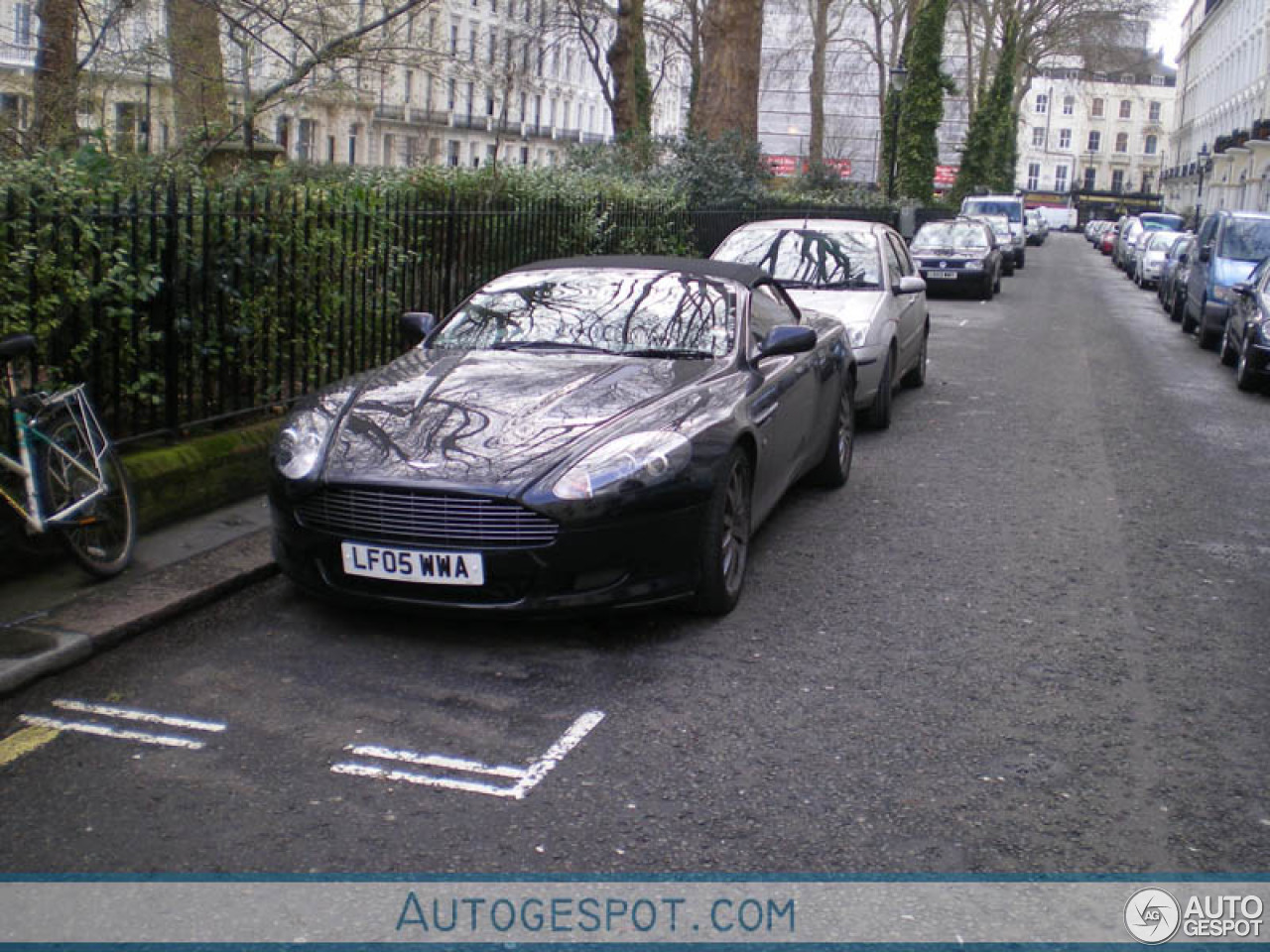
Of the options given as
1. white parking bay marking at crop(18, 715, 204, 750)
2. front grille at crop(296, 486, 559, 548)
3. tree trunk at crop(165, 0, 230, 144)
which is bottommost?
white parking bay marking at crop(18, 715, 204, 750)

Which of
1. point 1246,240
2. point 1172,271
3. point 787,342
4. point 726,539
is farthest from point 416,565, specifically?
point 1172,271

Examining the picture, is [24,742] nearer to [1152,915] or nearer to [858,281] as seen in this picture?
[1152,915]


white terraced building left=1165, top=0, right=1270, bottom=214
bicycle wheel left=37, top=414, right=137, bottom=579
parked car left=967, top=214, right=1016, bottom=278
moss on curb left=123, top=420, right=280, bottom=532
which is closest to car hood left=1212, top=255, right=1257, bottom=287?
moss on curb left=123, top=420, right=280, bottom=532

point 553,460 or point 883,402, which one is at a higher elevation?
point 553,460

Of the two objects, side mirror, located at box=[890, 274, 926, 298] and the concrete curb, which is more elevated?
side mirror, located at box=[890, 274, 926, 298]

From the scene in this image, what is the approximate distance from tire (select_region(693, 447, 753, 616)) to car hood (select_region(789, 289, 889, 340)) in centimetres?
476

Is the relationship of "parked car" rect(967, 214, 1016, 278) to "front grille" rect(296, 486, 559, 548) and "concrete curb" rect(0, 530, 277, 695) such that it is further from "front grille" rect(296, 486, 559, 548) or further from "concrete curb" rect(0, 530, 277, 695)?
"front grille" rect(296, 486, 559, 548)

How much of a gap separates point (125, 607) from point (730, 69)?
19193 mm

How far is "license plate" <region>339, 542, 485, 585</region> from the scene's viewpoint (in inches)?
204

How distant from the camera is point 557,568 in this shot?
16.9ft

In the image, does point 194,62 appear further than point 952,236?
No

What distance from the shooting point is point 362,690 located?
4.93 metres

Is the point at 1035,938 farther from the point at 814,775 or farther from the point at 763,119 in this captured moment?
the point at 763,119

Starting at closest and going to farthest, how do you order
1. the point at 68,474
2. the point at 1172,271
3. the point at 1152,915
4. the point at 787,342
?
1. the point at 1152,915
2. the point at 68,474
3. the point at 787,342
4. the point at 1172,271
